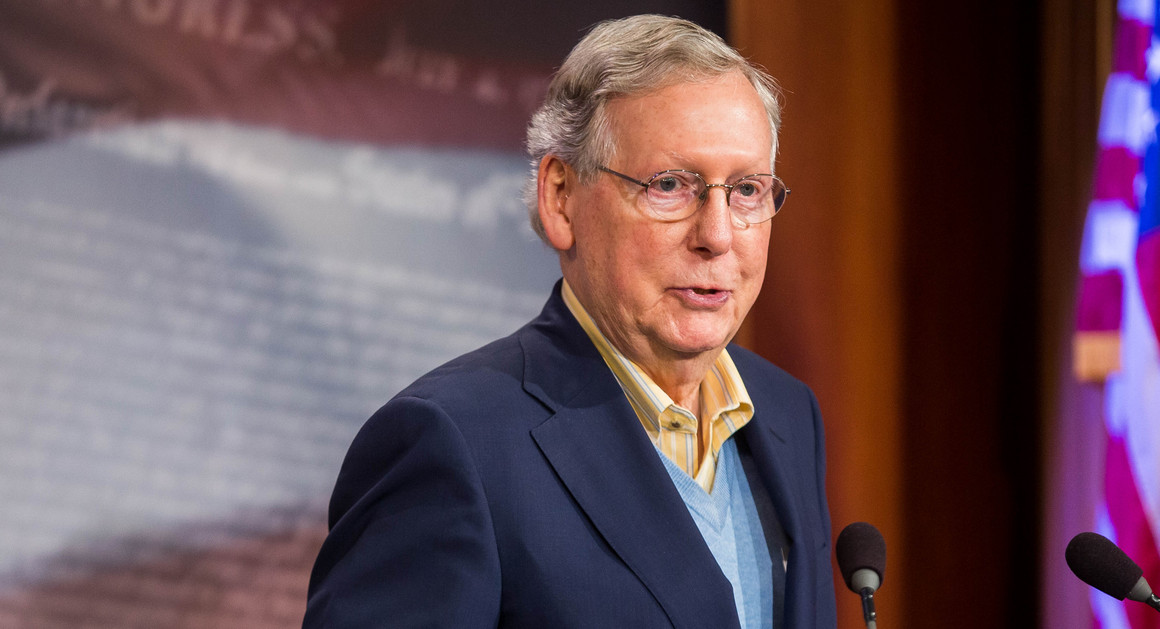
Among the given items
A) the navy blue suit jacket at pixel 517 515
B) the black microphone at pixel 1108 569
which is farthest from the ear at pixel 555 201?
the black microphone at pixel 1108 569

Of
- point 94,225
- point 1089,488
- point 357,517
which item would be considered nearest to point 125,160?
point 94,225

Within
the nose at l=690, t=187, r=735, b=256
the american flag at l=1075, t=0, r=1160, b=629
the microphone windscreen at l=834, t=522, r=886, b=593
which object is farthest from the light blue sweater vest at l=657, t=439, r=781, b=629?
the american flag at l=1075, t=0, r=1160, b=629

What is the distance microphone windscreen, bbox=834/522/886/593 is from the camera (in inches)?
44.9

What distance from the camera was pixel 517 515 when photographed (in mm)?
1095

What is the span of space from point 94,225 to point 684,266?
1.67 meters

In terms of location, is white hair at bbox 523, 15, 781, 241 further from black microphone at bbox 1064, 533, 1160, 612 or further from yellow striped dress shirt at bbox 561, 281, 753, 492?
black microphone at bbox 1064, 533, 1160, 612

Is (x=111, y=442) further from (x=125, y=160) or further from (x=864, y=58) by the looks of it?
(x=864, y=58)

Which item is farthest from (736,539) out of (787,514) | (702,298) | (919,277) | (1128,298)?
(919,277)

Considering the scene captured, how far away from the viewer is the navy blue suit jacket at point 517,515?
3.42 ft

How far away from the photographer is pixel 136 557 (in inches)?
91.9

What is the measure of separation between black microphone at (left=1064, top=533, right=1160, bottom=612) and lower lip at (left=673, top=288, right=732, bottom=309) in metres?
0.48

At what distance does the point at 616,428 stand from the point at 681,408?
11 cm

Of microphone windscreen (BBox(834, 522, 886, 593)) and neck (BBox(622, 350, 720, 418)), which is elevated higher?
neck (BBox(622, 350, 720, 418))

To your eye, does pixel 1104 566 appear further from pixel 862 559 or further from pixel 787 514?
pixel 787 514
